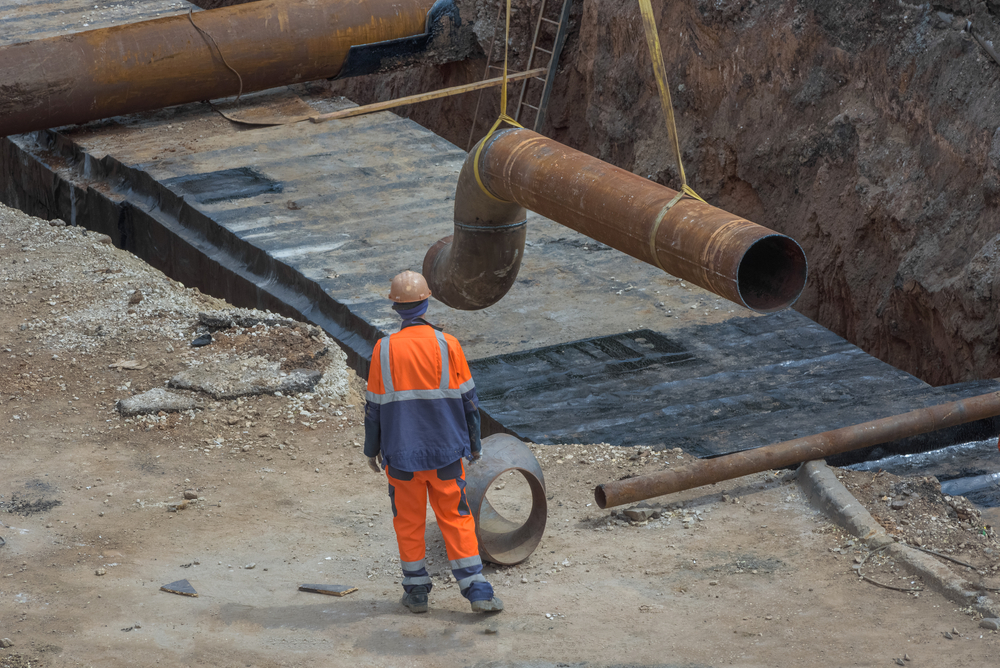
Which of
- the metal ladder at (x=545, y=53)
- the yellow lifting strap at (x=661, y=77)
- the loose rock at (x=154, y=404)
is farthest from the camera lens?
the metal ladder at (x=545, y=53)

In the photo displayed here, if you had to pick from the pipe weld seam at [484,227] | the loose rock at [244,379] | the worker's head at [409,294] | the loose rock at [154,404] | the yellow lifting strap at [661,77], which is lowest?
the loose rock at [154,404]

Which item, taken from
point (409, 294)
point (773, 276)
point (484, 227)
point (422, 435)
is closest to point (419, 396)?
point (422, 435)

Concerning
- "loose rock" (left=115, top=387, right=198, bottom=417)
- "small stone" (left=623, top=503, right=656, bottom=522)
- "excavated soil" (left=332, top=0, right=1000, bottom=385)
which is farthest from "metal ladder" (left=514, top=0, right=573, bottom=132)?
"small stone" (left=623, top=503, right=656, bottom=522)

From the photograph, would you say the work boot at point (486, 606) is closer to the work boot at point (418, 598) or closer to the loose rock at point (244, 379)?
the work boot at point (418, 598)

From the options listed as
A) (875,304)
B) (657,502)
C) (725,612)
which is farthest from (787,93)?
(725,612)

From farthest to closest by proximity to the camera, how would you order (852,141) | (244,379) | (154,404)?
(852,141) → (244,379) → (154,404)

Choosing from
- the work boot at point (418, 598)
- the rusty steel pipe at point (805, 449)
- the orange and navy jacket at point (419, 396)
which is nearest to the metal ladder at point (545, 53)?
the rusty steel pipe at point (805, 449)

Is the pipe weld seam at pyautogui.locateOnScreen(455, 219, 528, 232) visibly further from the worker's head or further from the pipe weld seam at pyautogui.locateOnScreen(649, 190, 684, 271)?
the worker's head

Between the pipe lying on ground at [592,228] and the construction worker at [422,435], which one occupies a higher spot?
the pipe lying on ground at [592,228]

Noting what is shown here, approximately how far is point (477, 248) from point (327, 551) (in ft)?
6.73

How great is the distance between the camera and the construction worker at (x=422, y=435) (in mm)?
4738

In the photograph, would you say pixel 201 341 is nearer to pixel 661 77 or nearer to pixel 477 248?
pixel 477 248

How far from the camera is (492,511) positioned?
5660 millimetres

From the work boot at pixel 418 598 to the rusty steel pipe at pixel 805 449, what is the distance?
1.01 meters
